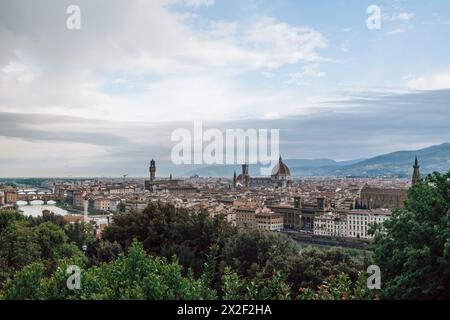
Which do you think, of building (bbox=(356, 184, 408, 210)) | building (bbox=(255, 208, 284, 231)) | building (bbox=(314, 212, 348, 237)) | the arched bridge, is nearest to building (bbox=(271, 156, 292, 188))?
building (bbox=(356, 184, 408, 210))

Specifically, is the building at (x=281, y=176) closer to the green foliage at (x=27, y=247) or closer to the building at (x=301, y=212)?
the building at (x=301, y=212)

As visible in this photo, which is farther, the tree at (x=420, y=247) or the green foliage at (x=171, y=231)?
the green foliage at (x=171, y=231)

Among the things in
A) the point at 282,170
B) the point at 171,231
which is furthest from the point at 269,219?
the point at 171,231

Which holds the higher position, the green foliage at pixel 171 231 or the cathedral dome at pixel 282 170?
the cathedral dome at pixel 282 170

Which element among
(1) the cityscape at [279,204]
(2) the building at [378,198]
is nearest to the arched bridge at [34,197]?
(1) the cityscape at [279,204]

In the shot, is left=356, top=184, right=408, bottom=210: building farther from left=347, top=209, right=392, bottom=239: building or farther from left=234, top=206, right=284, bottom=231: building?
left=234, top=206, right=284, bottom=231: building

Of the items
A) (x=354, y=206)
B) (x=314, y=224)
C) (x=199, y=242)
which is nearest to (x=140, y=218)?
(x=199, y=242)

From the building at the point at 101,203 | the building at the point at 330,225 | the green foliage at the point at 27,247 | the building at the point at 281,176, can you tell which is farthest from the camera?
the building at the point at 281,176
